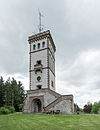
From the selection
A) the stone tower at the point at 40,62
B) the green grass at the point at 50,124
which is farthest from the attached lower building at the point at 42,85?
the green grass at the point at 50,124

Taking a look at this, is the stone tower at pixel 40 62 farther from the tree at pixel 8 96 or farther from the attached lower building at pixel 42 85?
the tree at pixel 8 96

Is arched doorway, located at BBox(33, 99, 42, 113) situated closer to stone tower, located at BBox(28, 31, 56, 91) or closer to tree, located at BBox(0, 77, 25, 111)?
stone tower, located at BBox(28, 31, 56, 91)

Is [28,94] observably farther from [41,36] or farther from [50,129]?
[50,129]

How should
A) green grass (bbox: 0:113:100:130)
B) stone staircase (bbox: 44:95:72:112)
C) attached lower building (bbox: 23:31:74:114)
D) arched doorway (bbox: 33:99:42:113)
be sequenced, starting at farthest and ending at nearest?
arched doorway (bbox: 33:99:42:113) < attached lower building (bbox: 23:31:74:114) < stone staircase (bbox: 44:95:72:112) < green grass (bbox: 0:113:100:130)

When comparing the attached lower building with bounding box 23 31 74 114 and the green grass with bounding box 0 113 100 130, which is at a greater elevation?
the attached lower building with bounding box 23 31 74 114

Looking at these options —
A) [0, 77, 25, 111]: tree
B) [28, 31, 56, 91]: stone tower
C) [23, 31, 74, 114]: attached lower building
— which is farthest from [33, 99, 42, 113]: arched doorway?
[0, 77, 25, 111]: tree

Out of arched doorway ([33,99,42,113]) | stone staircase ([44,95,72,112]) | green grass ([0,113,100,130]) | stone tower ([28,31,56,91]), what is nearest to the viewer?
green grass ([0,113,100,130])

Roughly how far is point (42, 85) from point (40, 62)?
4.94 meters

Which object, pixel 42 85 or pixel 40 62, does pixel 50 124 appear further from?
pixel 40 62

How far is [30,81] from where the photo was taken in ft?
95.9

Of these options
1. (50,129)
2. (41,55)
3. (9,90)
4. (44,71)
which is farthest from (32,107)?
(9,90)

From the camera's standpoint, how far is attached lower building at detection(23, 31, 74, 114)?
75.2 ft

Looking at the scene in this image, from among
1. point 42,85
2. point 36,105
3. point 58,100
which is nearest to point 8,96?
point 36,105

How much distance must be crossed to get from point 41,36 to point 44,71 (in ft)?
27.0
